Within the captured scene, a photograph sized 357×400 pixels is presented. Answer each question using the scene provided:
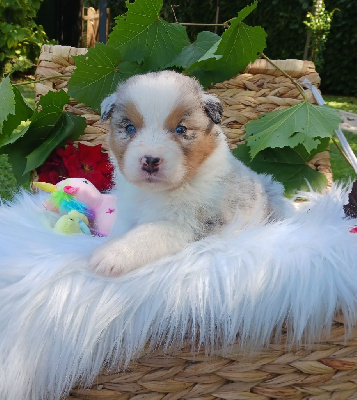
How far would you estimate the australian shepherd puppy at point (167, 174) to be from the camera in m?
1.03

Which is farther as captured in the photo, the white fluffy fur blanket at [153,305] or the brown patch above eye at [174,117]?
the brown patch above eye at [174,117]

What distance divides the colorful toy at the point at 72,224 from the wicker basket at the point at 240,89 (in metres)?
0.52

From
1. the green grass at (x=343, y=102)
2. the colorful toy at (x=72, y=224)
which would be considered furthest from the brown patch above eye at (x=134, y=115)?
the green grass at (x=343, y=102)

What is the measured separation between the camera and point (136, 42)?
5.14 ft

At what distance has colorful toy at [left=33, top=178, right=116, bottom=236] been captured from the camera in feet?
4.85

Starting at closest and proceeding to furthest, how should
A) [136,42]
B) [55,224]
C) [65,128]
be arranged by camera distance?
[55,224] < [136,42] < [65,128]

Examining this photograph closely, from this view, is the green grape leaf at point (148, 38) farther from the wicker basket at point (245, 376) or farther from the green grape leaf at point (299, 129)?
the wicker basket at point (245, 376)

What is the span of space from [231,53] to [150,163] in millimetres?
758

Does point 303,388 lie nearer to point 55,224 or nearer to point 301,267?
point 301,267

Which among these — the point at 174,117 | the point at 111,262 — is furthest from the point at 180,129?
the point at 111,262

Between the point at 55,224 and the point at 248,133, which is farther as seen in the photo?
the point at 248,133

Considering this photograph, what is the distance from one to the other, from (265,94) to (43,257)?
1140mm

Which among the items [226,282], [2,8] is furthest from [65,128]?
[2,8]

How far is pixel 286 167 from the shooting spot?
1740 mm
